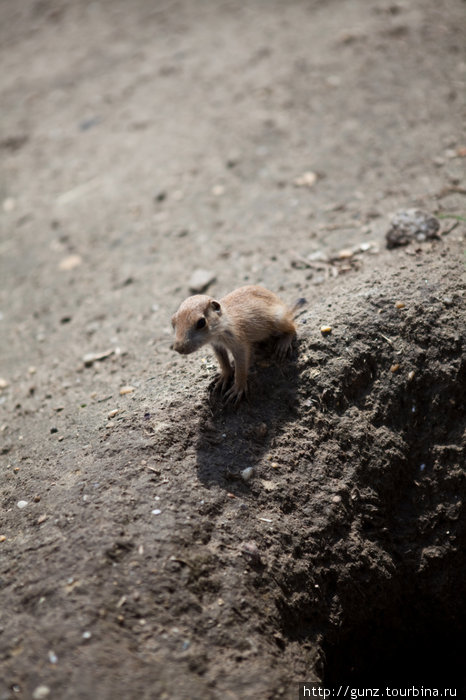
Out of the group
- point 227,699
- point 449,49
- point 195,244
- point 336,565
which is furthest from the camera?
point 449,49

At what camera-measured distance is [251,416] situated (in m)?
3.23

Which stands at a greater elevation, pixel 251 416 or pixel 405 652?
pixel 251 416

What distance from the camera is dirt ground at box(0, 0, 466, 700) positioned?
2564 millimetres

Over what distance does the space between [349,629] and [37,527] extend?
1.73 m

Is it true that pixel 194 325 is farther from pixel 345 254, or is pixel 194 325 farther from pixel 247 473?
pixel 345 254

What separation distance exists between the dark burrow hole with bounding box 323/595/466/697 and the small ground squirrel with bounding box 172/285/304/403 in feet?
4.92

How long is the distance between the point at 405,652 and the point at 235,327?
2.15 metres

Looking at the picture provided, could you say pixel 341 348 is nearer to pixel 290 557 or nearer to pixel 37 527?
pixel 290 557

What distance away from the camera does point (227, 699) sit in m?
2.36

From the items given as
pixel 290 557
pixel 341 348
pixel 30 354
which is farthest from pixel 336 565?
pixel 30 354

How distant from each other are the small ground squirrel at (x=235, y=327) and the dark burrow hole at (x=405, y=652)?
1498 millimetres

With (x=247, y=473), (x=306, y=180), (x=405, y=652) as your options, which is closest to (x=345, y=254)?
(x=306, y=180)

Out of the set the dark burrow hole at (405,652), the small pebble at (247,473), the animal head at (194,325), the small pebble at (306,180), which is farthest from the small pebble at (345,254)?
the dark burrow hole at (405,652)

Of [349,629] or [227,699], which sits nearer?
[227,699]
